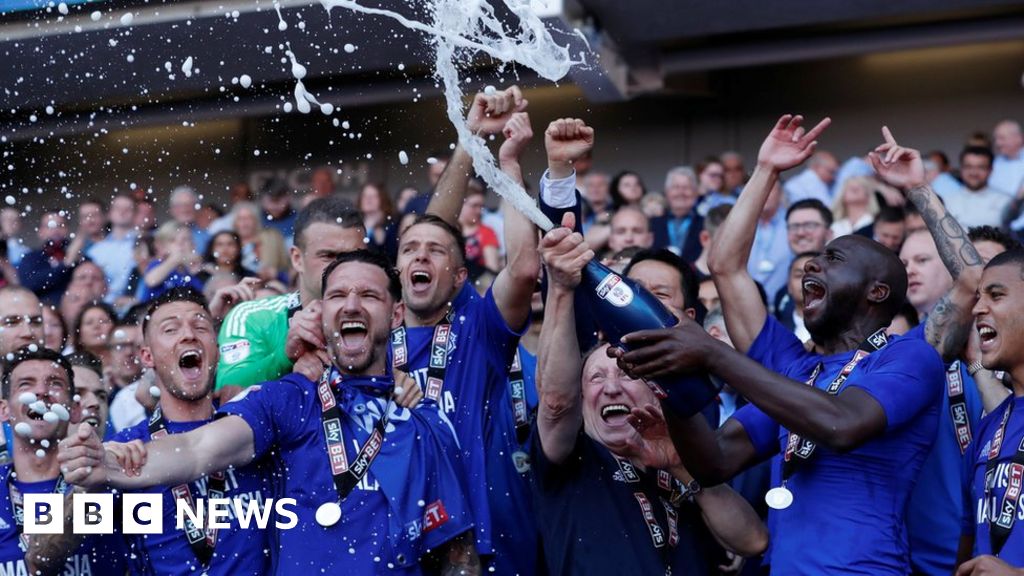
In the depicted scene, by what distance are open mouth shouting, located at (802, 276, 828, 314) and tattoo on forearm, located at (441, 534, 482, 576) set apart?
59.3 inches

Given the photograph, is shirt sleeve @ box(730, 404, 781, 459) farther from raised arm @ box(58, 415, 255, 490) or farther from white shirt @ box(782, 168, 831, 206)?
white shirt @ box(782, 168, 831, 206)

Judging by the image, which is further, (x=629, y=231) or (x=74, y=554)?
(x=629, y=231)

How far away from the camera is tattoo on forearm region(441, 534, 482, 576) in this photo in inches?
206

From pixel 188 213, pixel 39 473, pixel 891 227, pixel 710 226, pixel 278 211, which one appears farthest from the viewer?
pixel 188 213

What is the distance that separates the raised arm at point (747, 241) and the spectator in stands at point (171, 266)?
5.20 meters

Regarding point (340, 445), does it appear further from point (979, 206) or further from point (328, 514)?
point (979, 206)

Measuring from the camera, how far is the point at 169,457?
16.1 ft

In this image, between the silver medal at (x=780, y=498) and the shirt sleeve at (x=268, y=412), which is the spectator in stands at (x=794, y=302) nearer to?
the silver medal at (x=780, y=498)

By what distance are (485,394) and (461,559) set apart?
2.82 ft

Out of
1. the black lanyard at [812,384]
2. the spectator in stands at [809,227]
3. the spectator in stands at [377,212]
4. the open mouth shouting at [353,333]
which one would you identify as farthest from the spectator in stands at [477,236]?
the black lanyard at [812,384]

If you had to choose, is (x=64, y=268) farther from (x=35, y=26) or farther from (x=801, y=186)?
(x=801, y=186)

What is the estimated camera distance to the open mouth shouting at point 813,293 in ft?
16.6

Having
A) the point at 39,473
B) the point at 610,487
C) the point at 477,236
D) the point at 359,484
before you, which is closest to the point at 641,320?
the point at 610,487

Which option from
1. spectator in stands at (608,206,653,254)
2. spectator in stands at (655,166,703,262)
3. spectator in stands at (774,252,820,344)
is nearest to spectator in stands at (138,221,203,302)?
spectator in stands at (608,206,653,254)
